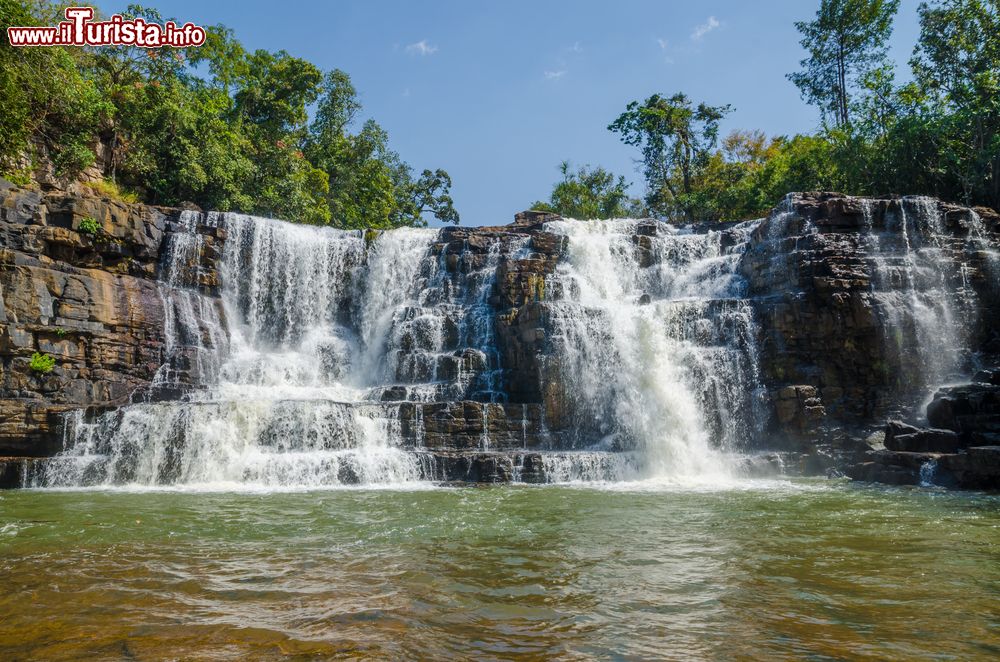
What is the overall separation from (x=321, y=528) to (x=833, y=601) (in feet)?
18.4

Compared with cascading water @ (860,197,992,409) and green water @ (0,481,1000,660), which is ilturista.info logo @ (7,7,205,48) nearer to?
green water @ (0,481,1000,660)

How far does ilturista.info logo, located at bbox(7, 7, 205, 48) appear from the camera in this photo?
739 inches

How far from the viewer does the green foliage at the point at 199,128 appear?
20062 millimetres

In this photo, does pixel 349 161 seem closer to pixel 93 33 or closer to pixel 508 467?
pixel 93 33

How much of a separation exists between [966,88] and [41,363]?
34.0 m

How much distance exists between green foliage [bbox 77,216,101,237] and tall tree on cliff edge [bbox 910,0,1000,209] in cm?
3073

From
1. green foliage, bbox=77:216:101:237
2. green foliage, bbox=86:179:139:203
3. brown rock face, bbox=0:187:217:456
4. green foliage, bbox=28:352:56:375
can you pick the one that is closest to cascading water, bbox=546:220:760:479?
brown rock face, bbox=0:187:217:456

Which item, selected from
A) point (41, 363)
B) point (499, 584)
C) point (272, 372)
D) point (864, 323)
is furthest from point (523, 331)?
point (499, 584)

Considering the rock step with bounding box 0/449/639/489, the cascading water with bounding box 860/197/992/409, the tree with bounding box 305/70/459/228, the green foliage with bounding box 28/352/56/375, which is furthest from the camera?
the tree with bounding box 305/70/459/228

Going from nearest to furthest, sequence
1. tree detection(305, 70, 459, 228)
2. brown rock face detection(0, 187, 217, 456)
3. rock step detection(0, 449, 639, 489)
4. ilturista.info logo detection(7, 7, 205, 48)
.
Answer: rock step detection(0, 449, 639, 489) < brown rock face detection(0, 187, 217, 456) < ilturista.info logo detection(7, 7, 205, 48) < tree detection(305, 70, 459, 228)

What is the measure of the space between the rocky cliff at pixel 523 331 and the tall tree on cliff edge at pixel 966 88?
5.65 meters

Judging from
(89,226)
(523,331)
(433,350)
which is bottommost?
(433,350)

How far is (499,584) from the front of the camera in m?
4.82

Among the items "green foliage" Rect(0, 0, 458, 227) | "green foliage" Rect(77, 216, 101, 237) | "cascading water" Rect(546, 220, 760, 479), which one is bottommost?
"cascading water" Rect(546, 220, 760, 479)
